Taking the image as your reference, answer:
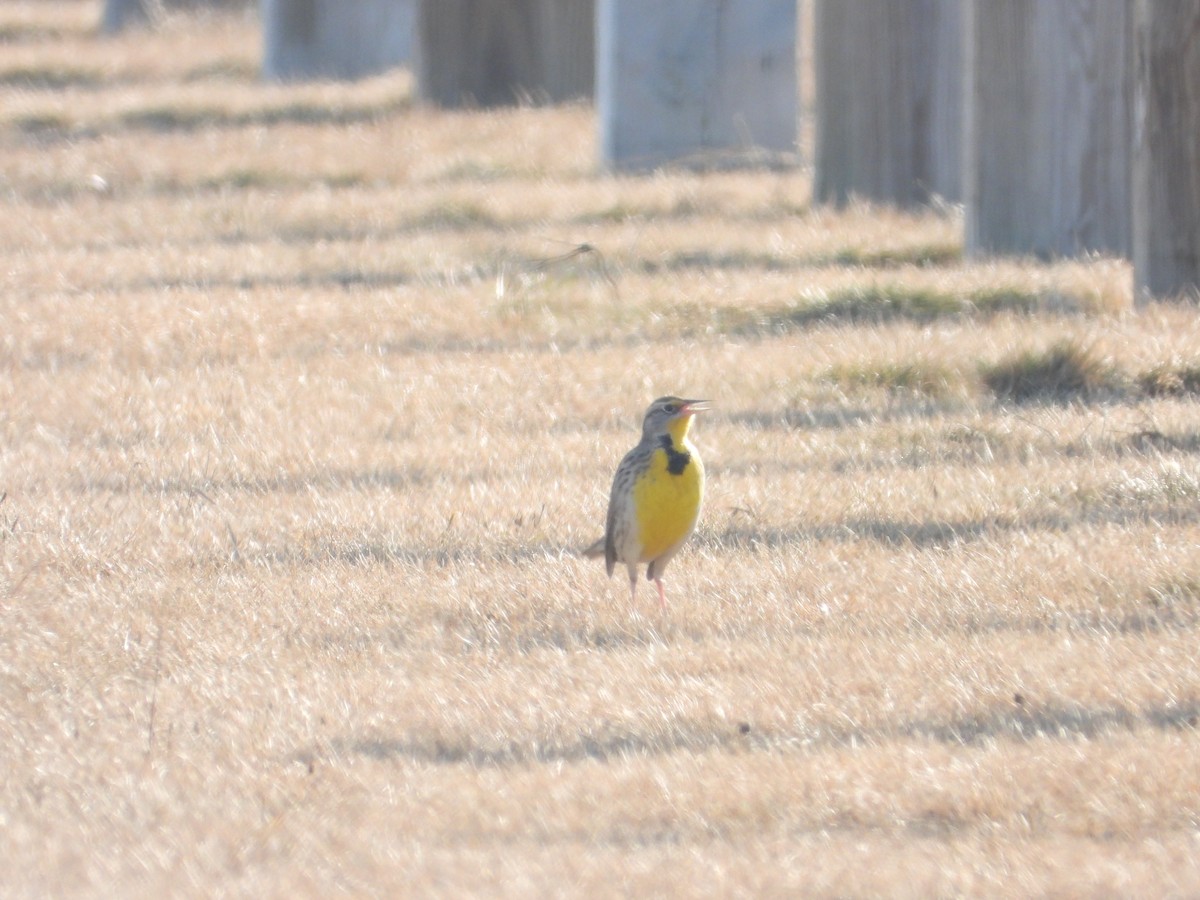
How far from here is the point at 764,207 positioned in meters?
14.3

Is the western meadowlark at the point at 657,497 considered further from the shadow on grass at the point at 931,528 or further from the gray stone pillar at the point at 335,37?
the gray stone pillar at the point at 335,37

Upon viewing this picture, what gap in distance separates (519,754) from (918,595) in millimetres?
1696

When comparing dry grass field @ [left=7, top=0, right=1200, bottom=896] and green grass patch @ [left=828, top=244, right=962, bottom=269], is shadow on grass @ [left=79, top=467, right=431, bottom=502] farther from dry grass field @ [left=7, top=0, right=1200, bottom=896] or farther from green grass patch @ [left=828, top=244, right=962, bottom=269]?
green grass patch @ [left=828, top=244, right=962, bottom=269]

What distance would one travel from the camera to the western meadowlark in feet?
20.4

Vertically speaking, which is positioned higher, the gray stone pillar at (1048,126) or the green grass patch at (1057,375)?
the gray stone pillar at (1048,126)

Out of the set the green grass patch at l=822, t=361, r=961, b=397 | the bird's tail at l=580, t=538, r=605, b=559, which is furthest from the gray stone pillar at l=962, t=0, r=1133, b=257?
the bird's tail at l=580, t=538, r=605, b=559

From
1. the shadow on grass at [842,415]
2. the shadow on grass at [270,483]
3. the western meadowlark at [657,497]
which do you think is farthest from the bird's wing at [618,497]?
the shadow on grass at [842,415]

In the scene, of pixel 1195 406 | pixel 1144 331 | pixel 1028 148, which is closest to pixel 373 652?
pixel 1195 406

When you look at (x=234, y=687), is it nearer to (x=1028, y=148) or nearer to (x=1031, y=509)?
(x=1031, y=509)

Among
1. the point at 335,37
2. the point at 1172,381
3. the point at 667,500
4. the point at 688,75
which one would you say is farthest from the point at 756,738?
the point at 335,37

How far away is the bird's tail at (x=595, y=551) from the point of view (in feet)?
22.2

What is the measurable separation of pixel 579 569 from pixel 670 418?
0.68 m

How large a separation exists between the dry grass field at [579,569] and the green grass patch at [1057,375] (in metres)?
0.02

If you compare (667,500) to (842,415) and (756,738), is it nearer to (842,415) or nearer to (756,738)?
(756,738)
